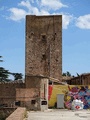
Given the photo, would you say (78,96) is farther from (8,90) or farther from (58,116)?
(58,116)

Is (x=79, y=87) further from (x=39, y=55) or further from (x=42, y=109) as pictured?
(x=39, y=55)

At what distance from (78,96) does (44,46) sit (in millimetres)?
10974

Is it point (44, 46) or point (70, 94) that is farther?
point (44, 46)

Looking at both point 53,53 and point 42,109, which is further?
point 53,53

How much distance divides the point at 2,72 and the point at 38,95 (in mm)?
25585

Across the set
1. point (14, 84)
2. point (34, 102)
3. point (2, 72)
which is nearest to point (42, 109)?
point (34, 102)

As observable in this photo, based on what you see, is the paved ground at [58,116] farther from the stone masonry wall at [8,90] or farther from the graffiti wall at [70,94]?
the stone masonry wall at [8,90]

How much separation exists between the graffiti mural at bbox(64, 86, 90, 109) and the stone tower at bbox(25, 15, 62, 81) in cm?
810

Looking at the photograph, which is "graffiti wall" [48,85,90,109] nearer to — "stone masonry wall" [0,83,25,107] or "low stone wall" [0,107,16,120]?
"stone masonry wall" [0,83,25,107]

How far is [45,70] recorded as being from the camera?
156 feet

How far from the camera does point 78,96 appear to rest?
39.3 meters

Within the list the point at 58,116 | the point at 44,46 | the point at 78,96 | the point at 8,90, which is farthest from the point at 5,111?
the point at 44,46

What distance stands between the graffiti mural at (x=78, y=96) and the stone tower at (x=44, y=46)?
8.10 m

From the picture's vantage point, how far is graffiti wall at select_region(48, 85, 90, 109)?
38344 mm
